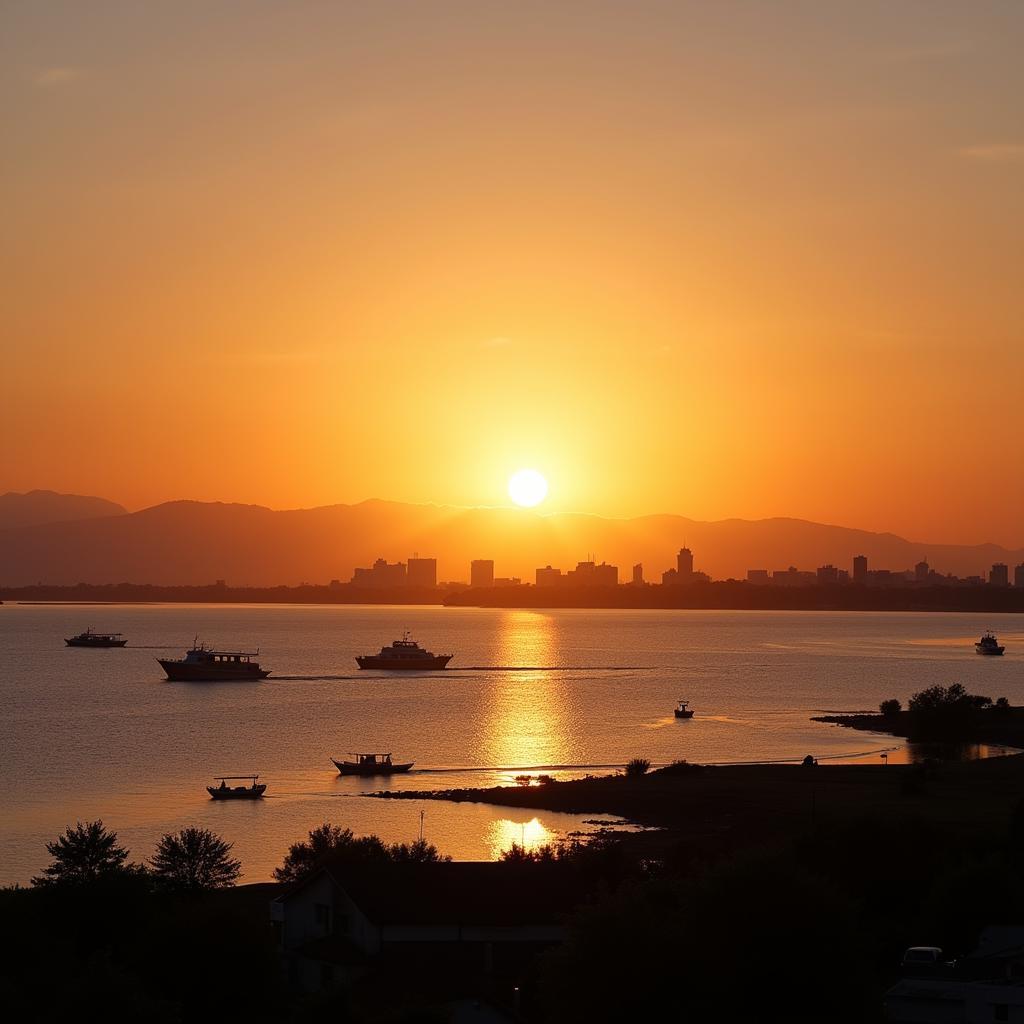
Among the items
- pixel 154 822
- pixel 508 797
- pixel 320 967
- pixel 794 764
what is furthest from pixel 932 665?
A: pixel 320 967

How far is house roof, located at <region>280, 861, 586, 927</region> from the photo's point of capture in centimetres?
2753

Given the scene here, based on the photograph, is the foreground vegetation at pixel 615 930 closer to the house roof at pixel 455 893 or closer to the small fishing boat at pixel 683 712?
the house roof at pixel 455 893

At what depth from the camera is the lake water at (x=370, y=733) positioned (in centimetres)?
5859

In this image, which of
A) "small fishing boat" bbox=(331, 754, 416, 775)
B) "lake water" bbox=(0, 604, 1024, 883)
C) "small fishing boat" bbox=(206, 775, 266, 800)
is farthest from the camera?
Result: "small fishing boat" bbox=(331, 754, 416, 775)

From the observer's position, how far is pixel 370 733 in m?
97.6

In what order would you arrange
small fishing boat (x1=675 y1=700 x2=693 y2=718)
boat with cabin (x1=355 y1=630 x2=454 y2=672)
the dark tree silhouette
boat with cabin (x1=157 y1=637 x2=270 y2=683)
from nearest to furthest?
1. the dark tree silhouette
2. small fishing boat (x1=675 y1=700 x2=693 y2=718)
3. boat with cabin (x1=157 y1=637 x2=270 y2=683)
4. boat with cabin (x1=355 y1=630 x2=454 y2=672)

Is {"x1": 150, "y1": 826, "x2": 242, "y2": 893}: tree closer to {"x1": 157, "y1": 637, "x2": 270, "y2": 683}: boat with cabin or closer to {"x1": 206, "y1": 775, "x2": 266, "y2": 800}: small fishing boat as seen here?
{"x1": 206, "y1": 775, "x2": 266, "y2": 800}: small fishing boat

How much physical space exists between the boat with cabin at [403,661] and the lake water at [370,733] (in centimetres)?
325

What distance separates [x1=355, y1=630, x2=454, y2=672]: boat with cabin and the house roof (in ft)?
455

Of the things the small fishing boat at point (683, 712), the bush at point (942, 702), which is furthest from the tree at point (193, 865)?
the small fishing boat at point (683, 712)

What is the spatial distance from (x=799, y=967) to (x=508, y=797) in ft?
141

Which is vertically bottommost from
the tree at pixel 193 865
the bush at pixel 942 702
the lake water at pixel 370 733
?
the lake water at pixel 370 733

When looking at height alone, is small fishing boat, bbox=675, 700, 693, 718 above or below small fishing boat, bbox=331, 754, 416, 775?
above

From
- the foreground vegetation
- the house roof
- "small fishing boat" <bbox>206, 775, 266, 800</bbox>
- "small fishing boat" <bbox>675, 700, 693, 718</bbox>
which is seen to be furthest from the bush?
the house roof
